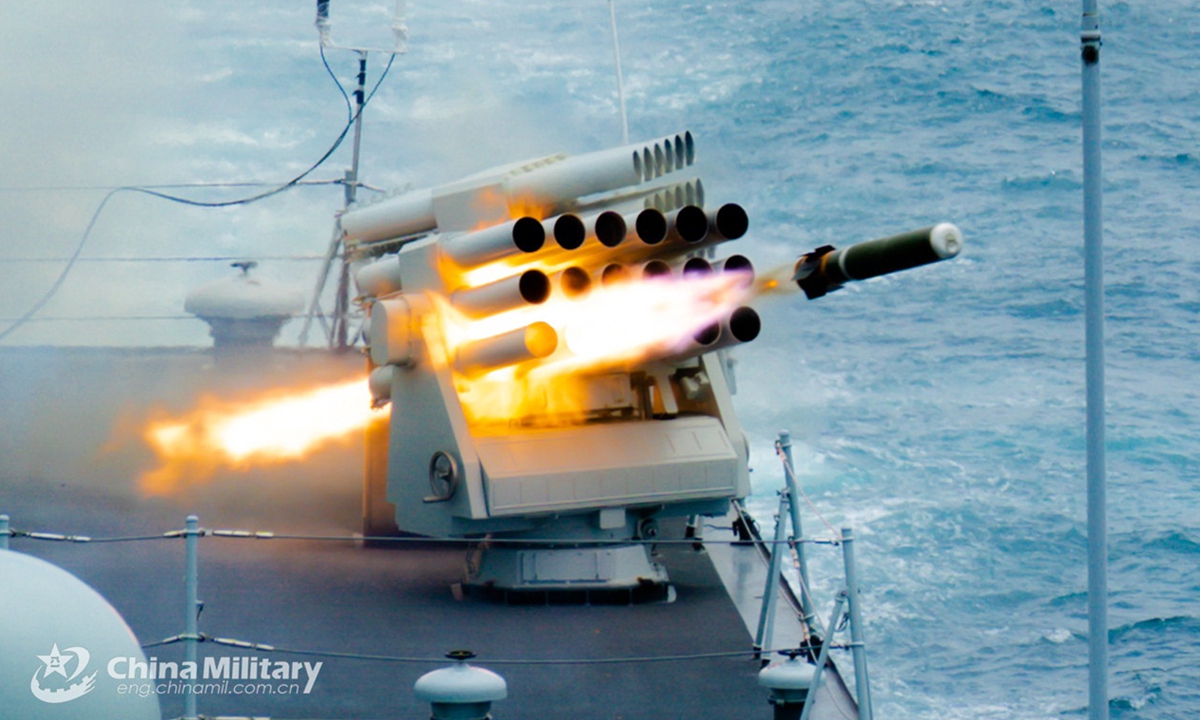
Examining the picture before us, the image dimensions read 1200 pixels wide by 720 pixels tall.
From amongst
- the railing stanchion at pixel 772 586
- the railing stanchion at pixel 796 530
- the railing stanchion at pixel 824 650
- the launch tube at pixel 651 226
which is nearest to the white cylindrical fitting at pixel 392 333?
the launch tube at pixel 651 226

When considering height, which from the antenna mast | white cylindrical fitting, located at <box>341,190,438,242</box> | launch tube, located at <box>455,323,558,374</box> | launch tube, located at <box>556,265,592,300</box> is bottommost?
launch tube, located at <box>455,323,558,374</box>

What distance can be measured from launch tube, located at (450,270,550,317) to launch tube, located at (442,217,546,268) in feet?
0.42

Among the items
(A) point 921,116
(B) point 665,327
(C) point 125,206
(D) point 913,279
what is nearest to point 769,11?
(A) point 921,116

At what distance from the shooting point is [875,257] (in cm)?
665

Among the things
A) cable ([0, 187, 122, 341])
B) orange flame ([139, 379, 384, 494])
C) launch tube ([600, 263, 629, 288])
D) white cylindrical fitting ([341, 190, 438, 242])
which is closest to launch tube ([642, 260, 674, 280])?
launch tube ([600, 263, 629, 288])

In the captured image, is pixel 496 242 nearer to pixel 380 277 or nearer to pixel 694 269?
pixel 694 269

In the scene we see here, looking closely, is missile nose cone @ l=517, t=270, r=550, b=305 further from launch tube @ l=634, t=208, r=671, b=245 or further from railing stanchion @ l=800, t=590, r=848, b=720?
railing stanchion @ l=800, t=590, r=848, b=720

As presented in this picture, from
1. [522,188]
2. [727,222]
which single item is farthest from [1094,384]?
[522,188]

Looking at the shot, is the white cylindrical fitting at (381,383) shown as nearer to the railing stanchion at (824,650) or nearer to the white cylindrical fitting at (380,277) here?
the white cylindrical fitting at (380,277)

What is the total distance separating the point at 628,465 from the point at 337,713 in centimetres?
258

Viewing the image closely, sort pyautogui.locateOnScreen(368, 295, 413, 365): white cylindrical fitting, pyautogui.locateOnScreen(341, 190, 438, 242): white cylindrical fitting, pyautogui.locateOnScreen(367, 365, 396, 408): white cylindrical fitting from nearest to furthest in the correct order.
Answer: pyautogui.locateOnScreen(368, 295, 413, 365): white cylindrical fitting, pyautogui.locateOnScreen(341, 190, 438, 242): white cylindrical fitting, pyautogui.locateOnScreen(367, 365, 396, 408): white cylindrical fitting

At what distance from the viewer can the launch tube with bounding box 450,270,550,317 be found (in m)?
7.75

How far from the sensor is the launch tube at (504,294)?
7746mm

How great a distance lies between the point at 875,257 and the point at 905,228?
68.7ft
